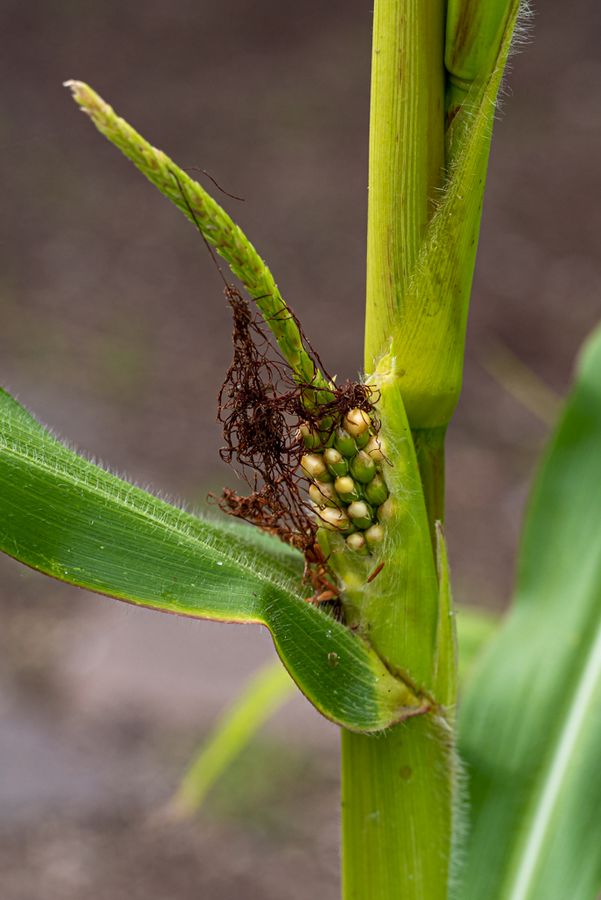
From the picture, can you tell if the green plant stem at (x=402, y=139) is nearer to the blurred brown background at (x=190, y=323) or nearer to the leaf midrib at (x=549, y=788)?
the blurred brown background at (x=190, y=323)

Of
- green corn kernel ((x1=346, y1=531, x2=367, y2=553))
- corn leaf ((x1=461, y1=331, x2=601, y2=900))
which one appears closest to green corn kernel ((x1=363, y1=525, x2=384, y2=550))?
green corn kernel ((x1=346, y1=531, x2=367, y2=553))

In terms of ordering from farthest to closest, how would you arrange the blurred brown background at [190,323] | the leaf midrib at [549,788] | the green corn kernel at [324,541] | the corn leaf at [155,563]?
the blurred brown background at [190,323]
the leaf midrib at [549,788]
the green corn kernel at [324,541]
the corn leaf at [155,563]

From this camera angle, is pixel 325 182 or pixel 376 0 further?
pixel 325 182

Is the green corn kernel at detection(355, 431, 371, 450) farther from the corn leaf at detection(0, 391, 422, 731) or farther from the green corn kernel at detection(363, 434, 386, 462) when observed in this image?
Result: the corn leaf at detection(0, 391, 422, 731)

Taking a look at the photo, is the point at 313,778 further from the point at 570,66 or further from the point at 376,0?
the point at 570,66

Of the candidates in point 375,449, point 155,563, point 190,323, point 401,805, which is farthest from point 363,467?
point 190,323

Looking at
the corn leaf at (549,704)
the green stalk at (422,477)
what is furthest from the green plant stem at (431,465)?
the corn leaf at (549,704)

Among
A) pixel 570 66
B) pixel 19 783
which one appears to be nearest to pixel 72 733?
pixel 19 783

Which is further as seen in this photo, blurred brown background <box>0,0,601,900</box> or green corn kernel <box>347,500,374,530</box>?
blurred brown background <box>0,0,601,900</box>
